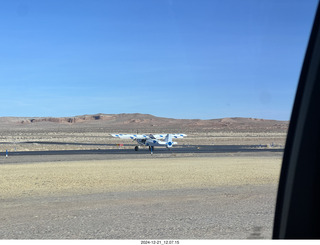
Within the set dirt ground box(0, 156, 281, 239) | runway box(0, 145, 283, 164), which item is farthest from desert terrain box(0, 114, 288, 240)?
runway box(0, 145, 283, 164)

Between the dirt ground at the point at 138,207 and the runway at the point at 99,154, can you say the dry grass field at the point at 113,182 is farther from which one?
the runway at the point at 99,154

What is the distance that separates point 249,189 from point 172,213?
6.84 metres

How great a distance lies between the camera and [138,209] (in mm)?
14039

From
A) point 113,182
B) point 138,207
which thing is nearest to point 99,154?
point 113,182

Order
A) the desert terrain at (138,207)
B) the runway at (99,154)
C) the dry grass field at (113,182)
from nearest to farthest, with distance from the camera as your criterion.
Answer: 1. the desert terrain at (138,207)
2. the dry grass field at (113,182)
3. the runway at (99,154)

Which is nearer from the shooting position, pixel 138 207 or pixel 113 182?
pixel 138 207

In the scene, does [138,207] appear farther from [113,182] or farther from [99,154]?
[99,154]

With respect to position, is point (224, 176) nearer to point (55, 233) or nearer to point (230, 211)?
point (230, 211)

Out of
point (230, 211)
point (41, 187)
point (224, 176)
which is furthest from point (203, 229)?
point (224, 176)

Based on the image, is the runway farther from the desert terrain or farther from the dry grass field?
the desert terrain

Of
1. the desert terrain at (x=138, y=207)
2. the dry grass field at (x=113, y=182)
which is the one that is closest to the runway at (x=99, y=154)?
the dry grass field at (x=113, y=182)

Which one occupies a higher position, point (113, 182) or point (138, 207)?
point (138, 207)

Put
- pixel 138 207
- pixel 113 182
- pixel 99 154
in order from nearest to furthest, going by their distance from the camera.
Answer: pixel 138 207 → pixel 113 182 → pixel 99 154

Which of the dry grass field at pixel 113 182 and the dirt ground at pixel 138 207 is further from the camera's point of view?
the dry grass field at pixel 113 182
